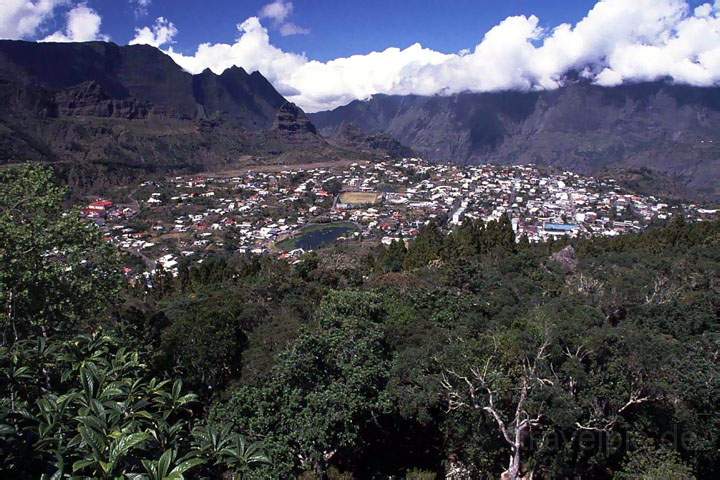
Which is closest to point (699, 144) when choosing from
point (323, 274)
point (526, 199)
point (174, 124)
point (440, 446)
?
point (526, 199)

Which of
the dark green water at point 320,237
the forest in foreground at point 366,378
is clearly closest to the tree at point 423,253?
the forest in foreground at point 366,378

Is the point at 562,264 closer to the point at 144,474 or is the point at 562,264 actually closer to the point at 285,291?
the point at 285,291

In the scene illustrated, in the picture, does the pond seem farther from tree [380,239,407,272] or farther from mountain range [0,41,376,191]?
mountain range [0,41,376,191]

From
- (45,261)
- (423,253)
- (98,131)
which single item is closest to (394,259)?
(423,253)

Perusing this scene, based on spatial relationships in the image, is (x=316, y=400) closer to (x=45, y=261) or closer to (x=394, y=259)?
(x=45, y=261)

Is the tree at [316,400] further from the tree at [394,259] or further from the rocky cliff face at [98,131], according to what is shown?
the rocky cliff face at [98,131]

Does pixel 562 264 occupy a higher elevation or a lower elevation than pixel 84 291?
lower

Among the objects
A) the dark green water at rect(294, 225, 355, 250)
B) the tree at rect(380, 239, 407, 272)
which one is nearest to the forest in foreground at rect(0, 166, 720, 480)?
the tree at rect(380, 239, 407, 272)
